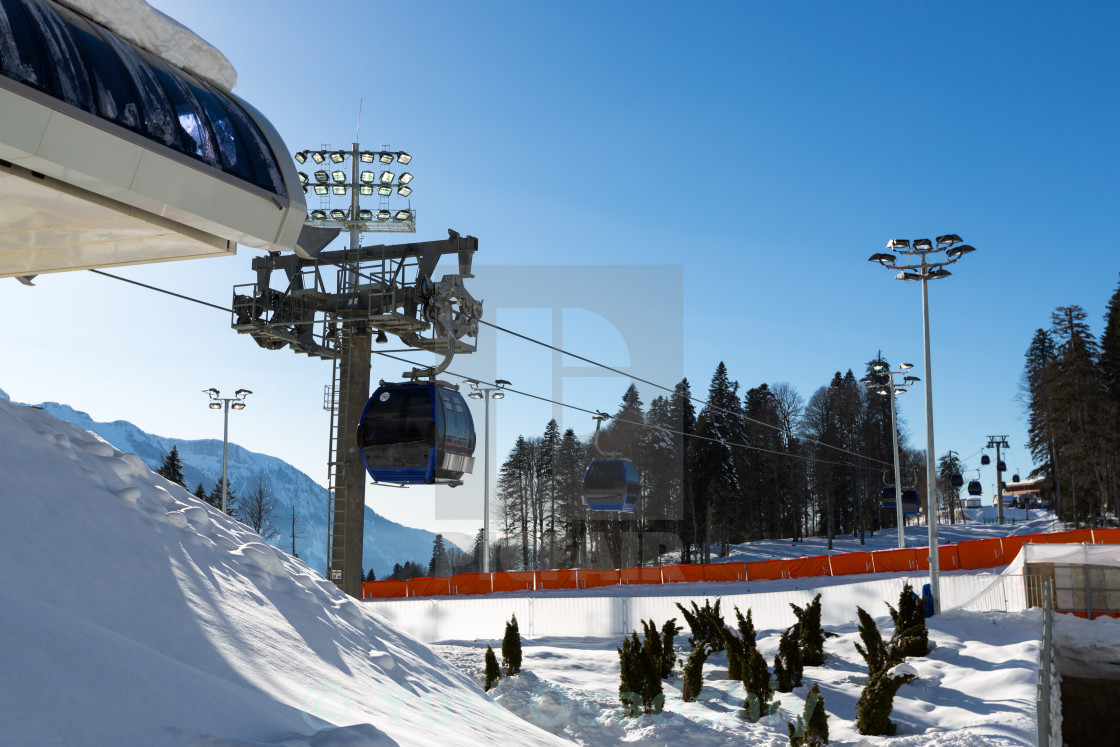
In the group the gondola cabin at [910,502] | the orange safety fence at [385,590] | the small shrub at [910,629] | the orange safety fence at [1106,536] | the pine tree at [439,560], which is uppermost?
the gondola cabin at [910,502]

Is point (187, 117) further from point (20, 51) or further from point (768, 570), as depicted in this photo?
point (768, 570)

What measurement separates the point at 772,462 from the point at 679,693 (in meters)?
70.3

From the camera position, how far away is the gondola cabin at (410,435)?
58.0ft

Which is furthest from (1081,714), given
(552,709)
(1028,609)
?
(552,709)

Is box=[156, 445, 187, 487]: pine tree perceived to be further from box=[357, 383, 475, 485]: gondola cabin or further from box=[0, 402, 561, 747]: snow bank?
box=[0, 402, 561, 747]: snow bank

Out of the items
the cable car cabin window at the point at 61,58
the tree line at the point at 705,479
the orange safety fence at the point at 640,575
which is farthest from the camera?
the tree line at the point at 705,479

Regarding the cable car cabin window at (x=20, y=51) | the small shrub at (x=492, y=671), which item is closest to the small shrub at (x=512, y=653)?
the small shrub at (x=492, y=671)

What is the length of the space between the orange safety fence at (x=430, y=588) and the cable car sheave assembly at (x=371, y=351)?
2344 cm

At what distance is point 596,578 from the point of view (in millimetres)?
43531

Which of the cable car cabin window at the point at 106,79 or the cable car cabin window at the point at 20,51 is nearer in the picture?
the cable car cabin window at the point at 20,51

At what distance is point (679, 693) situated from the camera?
17.6m

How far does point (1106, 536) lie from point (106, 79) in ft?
121

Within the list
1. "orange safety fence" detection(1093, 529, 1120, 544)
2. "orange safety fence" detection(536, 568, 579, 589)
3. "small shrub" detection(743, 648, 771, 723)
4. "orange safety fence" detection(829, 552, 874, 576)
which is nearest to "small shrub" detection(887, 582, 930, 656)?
"small shrub" detection(743, 648, 771, 723)

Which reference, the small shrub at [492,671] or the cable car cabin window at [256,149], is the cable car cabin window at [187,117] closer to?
the cable car cabin window at [256,149]
